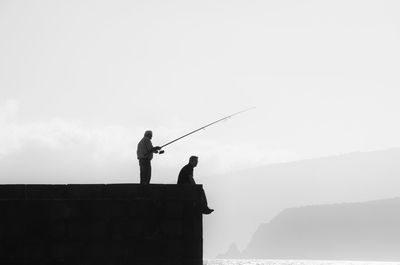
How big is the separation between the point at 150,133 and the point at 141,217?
2.48 meters

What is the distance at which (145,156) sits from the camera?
1867 centimetres

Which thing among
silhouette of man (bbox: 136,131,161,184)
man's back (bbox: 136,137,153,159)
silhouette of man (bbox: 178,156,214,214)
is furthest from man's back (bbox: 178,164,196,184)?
man's back (bbox: 136,137,153,159)

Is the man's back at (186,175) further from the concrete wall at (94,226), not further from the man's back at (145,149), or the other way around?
the man's back at (145,149)

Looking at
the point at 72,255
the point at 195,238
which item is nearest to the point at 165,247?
the point at 195,238

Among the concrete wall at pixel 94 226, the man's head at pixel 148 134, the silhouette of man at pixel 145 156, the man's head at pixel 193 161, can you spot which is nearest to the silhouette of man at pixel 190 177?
the man's head at pixel 193 161

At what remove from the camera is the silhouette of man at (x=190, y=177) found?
695 inches

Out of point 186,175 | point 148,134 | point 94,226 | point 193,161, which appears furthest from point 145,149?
point 94,226

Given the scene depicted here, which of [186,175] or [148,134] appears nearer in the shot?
[186,175]

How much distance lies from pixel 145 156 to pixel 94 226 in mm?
2392

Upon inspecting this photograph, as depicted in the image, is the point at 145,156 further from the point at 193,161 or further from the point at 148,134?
the point at 193,161

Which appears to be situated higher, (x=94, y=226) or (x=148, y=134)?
(x=148, y=134)

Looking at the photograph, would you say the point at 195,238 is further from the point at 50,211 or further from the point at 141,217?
the point at 50,211

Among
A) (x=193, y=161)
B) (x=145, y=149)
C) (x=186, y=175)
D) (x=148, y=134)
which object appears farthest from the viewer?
(x=148, y=134)

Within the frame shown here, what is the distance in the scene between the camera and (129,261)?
1700 cm
